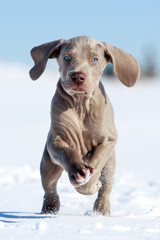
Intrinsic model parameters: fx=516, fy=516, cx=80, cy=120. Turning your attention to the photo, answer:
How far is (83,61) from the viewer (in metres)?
4.22

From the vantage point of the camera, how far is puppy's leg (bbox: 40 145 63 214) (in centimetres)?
474

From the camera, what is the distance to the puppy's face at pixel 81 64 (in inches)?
161

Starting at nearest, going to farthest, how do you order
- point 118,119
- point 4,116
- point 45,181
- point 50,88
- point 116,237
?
point 116,237 → point 45,181 → point 118,119 → point 4,116 → point 50,88

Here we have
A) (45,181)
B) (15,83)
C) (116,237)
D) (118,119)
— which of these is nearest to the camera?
(116,237)

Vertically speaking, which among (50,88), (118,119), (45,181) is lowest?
(45,181)

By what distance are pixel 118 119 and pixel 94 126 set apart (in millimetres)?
12990

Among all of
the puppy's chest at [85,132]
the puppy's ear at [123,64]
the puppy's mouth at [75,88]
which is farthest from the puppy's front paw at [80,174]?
the puppy's ear at [123,64]

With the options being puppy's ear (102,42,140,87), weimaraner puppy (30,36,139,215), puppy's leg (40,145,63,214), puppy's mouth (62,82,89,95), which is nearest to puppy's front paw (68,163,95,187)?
weimaraner puppy (30,36,139,215)

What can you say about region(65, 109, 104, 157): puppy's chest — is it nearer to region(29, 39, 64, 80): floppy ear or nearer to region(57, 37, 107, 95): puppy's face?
region(57, 37, 107, 95): puppy's face

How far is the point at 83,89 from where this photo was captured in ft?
13.5

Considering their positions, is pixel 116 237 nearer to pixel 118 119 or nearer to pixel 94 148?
pixel 94 148

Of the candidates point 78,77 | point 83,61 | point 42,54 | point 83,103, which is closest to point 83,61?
point 83,61

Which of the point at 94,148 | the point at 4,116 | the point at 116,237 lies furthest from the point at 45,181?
the point at 4,116

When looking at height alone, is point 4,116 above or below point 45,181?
above
